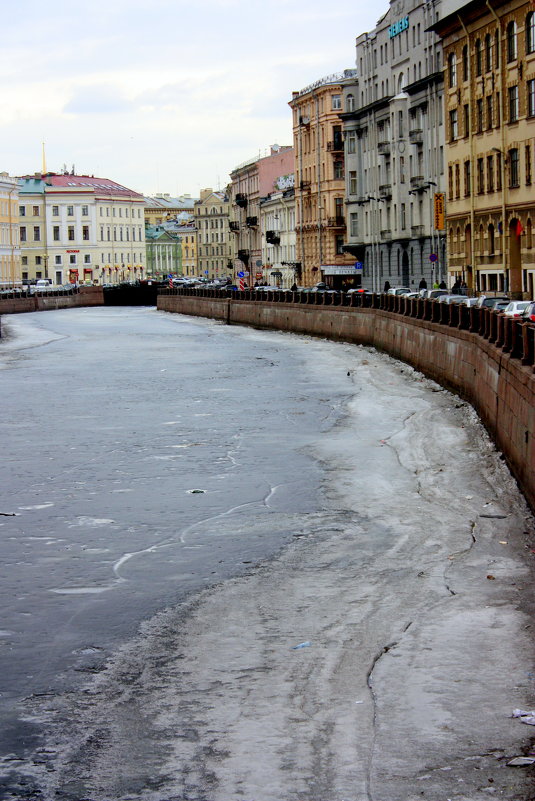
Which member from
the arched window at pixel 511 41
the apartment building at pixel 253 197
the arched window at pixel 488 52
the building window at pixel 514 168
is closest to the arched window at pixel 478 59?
the arched window at pixel 488 52

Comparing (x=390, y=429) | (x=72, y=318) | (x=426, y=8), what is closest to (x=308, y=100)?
(x=72, y=318)

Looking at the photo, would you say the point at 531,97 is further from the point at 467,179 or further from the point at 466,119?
the point at 466,119

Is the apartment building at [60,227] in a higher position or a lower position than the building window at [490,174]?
higher

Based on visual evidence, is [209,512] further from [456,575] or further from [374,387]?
A: [374,387]

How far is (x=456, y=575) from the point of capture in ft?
50.2

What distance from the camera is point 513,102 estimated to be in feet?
192

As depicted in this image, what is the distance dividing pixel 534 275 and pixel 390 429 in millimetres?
29850

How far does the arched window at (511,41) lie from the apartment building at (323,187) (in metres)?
48.2

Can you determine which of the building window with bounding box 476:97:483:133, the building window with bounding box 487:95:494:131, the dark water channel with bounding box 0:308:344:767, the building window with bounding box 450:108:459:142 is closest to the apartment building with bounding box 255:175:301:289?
the building window with bounding box 450:108:459:142

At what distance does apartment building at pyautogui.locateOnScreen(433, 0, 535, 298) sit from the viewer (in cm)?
5653

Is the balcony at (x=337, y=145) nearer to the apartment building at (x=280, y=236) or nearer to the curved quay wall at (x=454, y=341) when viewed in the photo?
the apartment building at (x=280, y=236)

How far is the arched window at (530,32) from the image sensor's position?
54.6m

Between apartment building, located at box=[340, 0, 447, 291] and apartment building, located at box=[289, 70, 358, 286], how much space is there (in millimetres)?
8079

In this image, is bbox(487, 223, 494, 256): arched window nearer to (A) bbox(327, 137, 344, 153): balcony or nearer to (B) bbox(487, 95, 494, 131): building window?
(B) bbox(487, 95, 494, 131): building window
